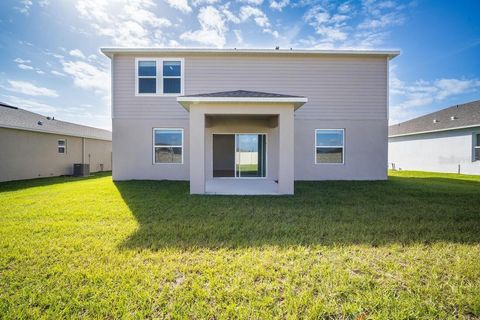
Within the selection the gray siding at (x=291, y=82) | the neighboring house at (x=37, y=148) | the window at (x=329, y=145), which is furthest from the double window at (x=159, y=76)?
the neighboring house at (x=37, y=148)

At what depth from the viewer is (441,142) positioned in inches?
650

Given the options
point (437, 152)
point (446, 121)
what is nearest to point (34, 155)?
point (437, 152)

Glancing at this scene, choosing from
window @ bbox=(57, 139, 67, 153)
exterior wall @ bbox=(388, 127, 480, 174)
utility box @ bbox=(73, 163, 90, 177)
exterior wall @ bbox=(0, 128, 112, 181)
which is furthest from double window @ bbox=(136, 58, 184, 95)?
exterior wall @ bbox=(388, 127, 480, 174)

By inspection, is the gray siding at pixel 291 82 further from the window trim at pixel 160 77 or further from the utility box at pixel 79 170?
the utility box at pixel 79 170

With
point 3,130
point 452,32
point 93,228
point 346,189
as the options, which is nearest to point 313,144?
point 346,189

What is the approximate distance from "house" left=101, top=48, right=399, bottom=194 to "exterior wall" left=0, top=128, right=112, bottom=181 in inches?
241

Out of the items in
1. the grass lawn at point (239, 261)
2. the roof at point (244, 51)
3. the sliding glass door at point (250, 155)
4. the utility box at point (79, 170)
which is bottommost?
the grass lawn at point (239, 261)

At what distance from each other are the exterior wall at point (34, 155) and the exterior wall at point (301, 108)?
20.2 ft

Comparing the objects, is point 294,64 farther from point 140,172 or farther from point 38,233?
point 38,233

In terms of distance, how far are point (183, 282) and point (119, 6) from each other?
40.1 ft

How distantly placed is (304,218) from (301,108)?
22.9 feet

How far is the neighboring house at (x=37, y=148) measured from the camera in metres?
11.3

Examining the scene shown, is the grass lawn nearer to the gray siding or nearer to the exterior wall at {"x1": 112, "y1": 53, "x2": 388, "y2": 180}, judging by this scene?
the exterior wall at {"x1": 112, "y1": 53, "x2": 388, "y2": 180}

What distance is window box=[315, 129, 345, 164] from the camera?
10722 millimetres
